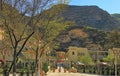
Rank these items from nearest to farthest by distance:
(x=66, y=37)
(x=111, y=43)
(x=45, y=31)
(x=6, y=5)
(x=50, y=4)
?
(x=6, y=5) → (x=50, y=4) → (x=45, y=31) → (x=111, y=43) → (x=66, y=37)

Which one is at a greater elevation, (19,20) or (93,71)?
(19,20)

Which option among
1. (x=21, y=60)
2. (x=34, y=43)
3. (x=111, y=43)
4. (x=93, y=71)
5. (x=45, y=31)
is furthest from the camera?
(x=111, y=43)

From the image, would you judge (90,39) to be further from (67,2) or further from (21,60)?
(67,2)

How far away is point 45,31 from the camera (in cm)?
3731

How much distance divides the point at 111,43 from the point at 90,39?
245ft

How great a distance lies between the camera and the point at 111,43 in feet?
398

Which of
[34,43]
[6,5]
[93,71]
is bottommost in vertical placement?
[93,71]

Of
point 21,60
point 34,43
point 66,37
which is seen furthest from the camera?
point 66,37

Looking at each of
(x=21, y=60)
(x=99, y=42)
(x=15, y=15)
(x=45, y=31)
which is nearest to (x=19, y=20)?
(x=15, y=15)

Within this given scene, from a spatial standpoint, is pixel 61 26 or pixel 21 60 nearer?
pixel 61 26

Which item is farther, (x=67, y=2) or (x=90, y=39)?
(x=90, y=39)

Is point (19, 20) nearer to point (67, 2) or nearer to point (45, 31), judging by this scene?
point (67, 2)

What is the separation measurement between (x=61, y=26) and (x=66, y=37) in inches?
6324

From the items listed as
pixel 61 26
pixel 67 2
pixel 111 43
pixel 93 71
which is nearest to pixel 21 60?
pixel 93 71
